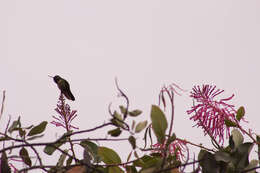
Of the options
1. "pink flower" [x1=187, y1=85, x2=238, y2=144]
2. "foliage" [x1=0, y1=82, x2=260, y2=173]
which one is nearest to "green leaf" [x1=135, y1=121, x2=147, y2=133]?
"foliage" [x1=0, y1=82, x2=260, y2=173]

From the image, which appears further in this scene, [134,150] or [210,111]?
[210,111]

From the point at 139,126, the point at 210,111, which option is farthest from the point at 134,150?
the point at 210,111

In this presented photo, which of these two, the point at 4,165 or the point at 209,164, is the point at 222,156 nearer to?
the point at 209,164

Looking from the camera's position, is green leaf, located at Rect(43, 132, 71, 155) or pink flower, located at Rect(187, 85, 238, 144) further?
pink flower, located at Rect(187, 85, 238, 144)

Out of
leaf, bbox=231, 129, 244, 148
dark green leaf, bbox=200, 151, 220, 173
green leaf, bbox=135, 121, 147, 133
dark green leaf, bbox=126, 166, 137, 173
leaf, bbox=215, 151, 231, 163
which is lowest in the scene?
dark green leaf, bbox=126, 166, 137, 173

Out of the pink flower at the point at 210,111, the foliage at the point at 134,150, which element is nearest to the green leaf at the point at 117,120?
the foliage at the point at 134,150

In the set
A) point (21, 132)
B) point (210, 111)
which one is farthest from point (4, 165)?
point (210, 111)

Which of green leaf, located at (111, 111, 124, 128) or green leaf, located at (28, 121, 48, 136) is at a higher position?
green leaf, located at (111, 111, 124, 128)

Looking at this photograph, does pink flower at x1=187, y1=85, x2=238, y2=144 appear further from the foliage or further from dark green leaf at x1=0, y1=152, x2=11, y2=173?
dark green leaf at x1=0, y1=152, x2=11, y2=173

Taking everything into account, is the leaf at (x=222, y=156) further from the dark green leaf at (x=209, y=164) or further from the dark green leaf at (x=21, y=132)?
the dark green leaf at (x=21, y=132)

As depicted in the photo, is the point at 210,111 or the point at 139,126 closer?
the point at 139,126

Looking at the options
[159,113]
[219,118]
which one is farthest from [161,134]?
[219,118]

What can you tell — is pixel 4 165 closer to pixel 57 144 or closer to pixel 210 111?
pixel 57 144

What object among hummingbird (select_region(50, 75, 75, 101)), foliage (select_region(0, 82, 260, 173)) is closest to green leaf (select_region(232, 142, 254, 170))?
foliage (select_region(0, 82, 260, 173))
